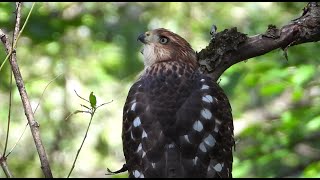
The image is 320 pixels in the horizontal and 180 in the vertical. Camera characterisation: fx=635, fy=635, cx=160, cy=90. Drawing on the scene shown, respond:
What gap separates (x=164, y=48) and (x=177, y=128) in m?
1.27

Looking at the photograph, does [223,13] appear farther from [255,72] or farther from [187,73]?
[187,73]

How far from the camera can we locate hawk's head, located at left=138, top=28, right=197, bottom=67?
16.3 ft

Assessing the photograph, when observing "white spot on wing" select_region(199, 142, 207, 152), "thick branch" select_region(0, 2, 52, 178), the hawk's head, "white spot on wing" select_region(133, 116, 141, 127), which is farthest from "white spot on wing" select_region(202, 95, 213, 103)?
"thick branch" select_region(0, 2, 52, 178)

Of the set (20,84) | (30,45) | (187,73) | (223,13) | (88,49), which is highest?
(223,13)

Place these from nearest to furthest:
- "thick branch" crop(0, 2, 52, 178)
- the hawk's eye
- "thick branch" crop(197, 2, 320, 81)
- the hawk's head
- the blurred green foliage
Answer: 1. "thick branch" crop(0, 2, 52, 178)
2. "thick branch" crop(197, 2, 320, 81)
3. the hawk's head
4. the hawk's eye
5. the blurred green foliage

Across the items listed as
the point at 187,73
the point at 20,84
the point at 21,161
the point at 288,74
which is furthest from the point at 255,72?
the point at 20,84

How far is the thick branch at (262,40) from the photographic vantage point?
4082mm

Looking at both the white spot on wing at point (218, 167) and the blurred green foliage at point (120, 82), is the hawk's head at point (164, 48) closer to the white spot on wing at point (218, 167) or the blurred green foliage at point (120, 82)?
the white spot on wing at point (218, 167)

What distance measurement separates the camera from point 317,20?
415 centimetres

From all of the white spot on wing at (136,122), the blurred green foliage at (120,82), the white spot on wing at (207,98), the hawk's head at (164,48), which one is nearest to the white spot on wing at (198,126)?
the white spot on wing at (207,98)

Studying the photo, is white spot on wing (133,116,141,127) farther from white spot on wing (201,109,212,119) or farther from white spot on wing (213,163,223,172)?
white spot on wing (213,163,223,172)

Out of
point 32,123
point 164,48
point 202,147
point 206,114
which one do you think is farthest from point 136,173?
point 164,48

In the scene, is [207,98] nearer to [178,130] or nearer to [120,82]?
[178,130]

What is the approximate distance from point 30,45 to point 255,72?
3.08 metres
